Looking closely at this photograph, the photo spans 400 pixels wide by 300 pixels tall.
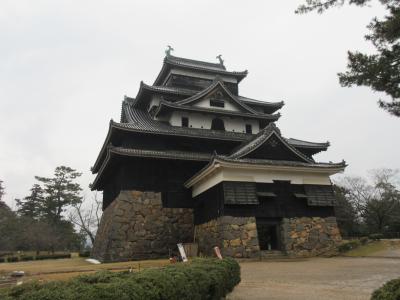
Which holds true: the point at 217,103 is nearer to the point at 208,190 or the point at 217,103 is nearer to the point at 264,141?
the point at 264,141

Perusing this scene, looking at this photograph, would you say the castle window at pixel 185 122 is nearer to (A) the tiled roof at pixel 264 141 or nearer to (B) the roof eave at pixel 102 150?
(B) the roof eave at pixel 102 150

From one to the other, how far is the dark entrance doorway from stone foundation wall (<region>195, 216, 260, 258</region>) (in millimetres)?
1006

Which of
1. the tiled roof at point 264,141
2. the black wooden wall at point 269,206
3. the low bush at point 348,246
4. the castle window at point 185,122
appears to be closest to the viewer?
the black wooden wall at point 269,206

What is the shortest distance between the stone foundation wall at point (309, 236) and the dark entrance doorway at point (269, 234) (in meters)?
0.50

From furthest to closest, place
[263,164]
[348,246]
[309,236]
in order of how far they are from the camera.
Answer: [348,246], [309,236], [263,164]

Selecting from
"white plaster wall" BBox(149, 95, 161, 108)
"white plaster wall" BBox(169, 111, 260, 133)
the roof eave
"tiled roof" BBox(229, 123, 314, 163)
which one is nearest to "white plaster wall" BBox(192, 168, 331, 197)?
"tiled roof" BBox(229, 123, 314, 163)

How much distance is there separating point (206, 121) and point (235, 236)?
9.86 metres

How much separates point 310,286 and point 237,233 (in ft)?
23.9

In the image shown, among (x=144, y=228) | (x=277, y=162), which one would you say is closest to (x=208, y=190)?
(x=277, y=162)

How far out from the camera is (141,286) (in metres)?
4.72

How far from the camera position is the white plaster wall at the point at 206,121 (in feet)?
74.4

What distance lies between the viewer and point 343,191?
40.4 m

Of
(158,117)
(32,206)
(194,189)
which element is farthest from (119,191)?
(32,206)

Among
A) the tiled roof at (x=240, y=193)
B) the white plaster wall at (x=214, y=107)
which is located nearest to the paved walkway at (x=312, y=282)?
the tiled roof at (x=240, y=193)
